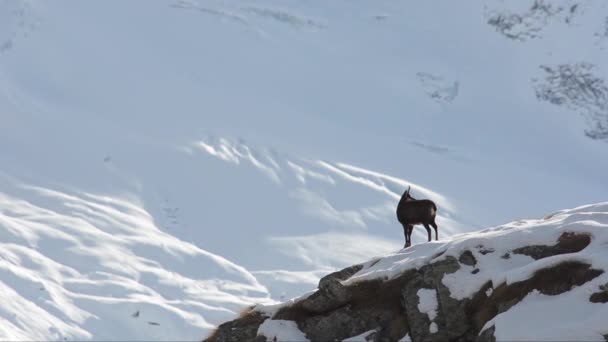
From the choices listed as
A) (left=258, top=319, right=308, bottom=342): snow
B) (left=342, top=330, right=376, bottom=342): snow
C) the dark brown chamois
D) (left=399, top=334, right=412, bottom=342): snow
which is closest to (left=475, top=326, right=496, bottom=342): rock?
(left=399, top=334, right=412, bottom=342): snow

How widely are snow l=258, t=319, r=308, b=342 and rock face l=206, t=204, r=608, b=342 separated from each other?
93mm

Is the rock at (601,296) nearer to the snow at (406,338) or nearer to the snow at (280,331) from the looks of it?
the snow at (406,338)

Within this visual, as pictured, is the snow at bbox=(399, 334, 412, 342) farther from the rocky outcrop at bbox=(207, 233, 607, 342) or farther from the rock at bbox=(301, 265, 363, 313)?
the rock at bbox=(301, 265, 363, 313)

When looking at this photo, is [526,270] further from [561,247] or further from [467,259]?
[467,259]

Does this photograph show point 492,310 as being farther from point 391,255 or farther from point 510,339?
point 391,255

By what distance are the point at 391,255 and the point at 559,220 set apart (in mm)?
2990

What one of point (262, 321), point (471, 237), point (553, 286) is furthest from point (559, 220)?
point (262, 321)

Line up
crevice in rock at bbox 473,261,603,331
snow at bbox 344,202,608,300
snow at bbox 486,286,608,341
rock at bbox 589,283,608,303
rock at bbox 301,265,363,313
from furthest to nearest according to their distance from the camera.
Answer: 1. rock at bbox 301,265,363,313
2. snow at bbox 344,202,608,300
3. crevice in rock at bbox 473,261,603,331
4. rock at bbox 589,283,608,303
5. snow at bbox 486,286,608,341

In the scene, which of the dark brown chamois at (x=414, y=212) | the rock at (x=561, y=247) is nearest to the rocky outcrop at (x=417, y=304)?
the rock at (x=561, y=247)

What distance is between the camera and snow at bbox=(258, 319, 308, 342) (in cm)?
2309

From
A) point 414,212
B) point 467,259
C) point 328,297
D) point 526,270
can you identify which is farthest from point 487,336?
point 414,212

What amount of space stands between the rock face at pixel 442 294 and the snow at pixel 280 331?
9 centimetres

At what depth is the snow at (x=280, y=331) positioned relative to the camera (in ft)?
75.8

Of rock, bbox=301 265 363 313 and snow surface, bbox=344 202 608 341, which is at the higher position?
snow surface, bbox=344 202 608 341
